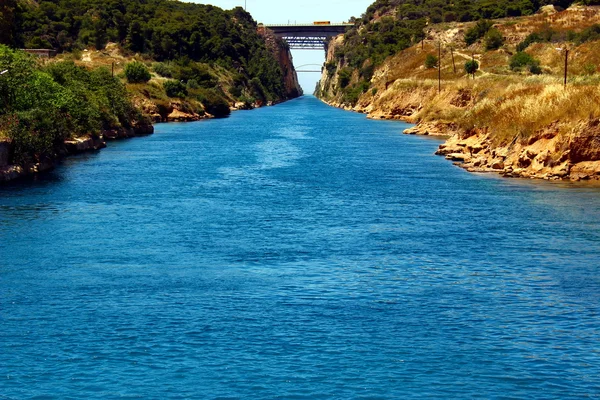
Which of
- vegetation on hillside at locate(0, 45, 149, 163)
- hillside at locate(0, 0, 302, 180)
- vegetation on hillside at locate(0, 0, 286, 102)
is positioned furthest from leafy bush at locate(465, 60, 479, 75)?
vegetation on hillside at locate(0, 0, 286, 102)

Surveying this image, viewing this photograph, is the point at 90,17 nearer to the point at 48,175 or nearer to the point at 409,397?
the point at 48,175

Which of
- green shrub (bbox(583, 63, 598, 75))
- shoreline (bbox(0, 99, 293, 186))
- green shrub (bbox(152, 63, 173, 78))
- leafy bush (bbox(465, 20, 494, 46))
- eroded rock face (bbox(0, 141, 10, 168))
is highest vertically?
leafy bush (bbox(465, 20, 494, 46))

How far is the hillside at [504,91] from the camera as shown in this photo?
190ft

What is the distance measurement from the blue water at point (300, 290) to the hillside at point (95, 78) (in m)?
7.25

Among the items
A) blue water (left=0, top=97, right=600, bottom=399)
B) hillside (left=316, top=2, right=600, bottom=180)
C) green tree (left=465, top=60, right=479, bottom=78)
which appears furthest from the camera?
green tree (left=465, top=60, right=479, bottom=78)

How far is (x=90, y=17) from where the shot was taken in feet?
566

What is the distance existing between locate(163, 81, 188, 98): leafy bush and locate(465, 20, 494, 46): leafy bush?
2051 inches

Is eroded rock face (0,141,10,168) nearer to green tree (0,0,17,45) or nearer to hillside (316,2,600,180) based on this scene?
hillside (316,2,600,180)

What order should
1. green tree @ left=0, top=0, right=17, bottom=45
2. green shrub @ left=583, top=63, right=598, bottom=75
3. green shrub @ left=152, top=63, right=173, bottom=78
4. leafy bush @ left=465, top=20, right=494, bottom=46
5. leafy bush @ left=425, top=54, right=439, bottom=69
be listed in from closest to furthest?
green shrub @ left=583, top=63, right=598, bottom=75 < green tree @ left=0, top=0, right=17, bottom=45 < leafy bush @ left=425, top=54, right=439, bottom=69 < leafy bush @ left=465, top=20, right=494, bottom=46 < green shrub @ left=152, top=63, right=173, bottom=78

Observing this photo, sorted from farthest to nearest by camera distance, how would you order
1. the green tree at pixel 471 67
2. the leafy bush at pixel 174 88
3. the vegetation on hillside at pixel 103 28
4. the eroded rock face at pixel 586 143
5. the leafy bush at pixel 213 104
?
the vegetation on hillside at pixel 103 28
the leafy bush at pixel 213 104
the leafy bush at pixel 174 88
the green tree at pixel 471 67
the eroded rock face at pixel 586 143

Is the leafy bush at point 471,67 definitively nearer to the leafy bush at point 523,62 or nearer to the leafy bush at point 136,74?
the leafy bush at point 523,62

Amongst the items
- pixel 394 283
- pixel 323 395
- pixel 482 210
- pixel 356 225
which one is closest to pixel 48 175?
pixel 356 225

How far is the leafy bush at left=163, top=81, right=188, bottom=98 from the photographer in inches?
5507

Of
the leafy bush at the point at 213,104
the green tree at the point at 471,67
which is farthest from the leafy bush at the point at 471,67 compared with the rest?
the leafy bush at the point at 213,104
